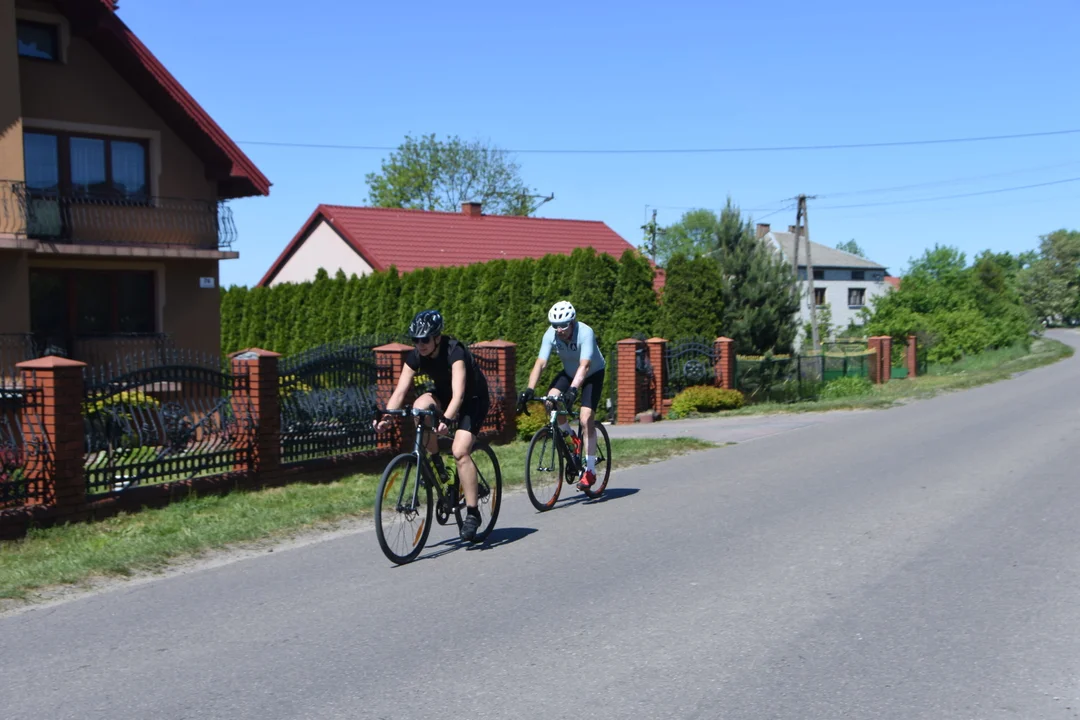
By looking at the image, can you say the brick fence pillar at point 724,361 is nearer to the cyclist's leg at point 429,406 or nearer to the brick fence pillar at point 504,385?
the brick fence pillar at point 504,385

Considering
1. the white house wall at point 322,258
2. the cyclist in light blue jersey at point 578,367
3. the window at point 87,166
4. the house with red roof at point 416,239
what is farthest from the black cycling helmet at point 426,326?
the white house wall at point 322,258

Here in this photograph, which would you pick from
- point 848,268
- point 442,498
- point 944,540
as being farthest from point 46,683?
point 848,268

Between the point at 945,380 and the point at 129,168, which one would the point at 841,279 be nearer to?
the point at 945,380

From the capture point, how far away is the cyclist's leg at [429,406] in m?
7.36

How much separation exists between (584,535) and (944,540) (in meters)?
2.73

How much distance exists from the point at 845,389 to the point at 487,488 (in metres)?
22.3

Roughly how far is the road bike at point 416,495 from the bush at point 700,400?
13915mm

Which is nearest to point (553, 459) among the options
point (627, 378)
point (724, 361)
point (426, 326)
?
point (426, 326)

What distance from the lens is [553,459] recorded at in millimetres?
9602

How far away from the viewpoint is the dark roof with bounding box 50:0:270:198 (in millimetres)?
19781

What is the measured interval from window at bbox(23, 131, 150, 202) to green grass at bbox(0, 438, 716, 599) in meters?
11.9

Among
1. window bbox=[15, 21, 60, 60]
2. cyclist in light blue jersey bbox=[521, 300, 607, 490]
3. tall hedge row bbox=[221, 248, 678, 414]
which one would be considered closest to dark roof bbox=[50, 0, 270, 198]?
window bbox=[15, 21, 60, 60]

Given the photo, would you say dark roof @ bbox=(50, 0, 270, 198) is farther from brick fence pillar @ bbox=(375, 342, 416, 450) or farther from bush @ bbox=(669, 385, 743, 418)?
brick fence pillar @ bbox=(375, 342, 416, 450)

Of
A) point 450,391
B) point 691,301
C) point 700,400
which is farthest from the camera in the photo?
point 691,301
